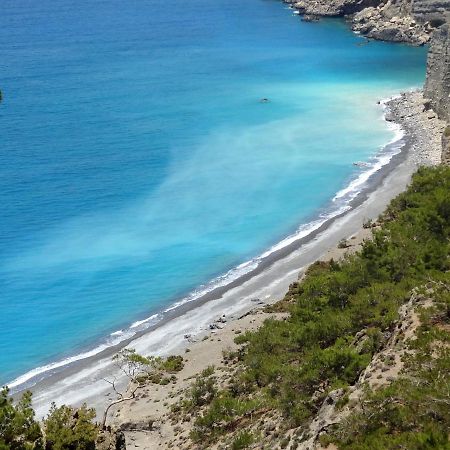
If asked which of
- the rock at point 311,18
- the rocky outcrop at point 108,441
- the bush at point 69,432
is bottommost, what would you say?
the rocky outcrop at point 108,441

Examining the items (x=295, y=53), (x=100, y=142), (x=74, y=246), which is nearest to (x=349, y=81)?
(x=295, y=53)

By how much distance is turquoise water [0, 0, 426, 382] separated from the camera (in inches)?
1903

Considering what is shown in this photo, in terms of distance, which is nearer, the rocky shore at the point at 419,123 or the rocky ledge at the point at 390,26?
the rocky shore at the point at 419,123

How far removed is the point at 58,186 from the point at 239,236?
20666mm

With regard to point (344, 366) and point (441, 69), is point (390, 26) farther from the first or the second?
point (344, 366)

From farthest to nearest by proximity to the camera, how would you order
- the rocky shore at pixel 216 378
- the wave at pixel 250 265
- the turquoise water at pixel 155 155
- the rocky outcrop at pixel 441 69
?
1. the rocky outcrop at pixel 441 69
2. the turquoise water at pixel 155 155
3. the wave at pixel 250 265
4. the rocky shore at pixel 216 378

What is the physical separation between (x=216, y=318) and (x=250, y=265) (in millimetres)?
8193

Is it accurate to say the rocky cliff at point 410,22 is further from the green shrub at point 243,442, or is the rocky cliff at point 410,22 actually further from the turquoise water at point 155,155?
the green shrub at point 243,442

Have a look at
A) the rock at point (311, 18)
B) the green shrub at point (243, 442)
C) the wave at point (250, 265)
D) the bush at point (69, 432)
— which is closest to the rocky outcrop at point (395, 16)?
the rock at point (311, 18)

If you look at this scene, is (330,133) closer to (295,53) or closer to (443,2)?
(295,53)

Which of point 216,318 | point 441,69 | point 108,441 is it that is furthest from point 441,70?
point 108,441

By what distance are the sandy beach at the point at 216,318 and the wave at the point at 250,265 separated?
21.5 inches

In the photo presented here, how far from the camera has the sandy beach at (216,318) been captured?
34284mm

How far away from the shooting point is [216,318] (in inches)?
1687
